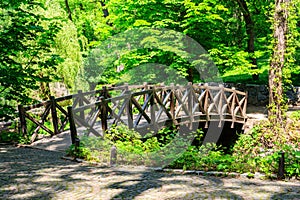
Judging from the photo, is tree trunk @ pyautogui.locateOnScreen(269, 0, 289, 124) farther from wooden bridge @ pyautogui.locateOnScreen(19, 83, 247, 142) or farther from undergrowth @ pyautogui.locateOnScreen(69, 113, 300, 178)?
wooden bridge @ pyautogui.locateOnScreen(19, 83, 247, 142)

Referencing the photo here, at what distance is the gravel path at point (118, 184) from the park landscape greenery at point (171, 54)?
2.77ft

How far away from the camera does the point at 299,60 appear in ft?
57.4

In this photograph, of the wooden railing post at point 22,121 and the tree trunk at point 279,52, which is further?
the tree trunk at point 279,52

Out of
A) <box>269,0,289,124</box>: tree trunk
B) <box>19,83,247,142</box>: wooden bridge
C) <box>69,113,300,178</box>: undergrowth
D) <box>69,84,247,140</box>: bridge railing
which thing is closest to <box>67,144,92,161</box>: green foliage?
<box>69,113,300,178</box>: undergrowth

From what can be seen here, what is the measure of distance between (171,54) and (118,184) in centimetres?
985

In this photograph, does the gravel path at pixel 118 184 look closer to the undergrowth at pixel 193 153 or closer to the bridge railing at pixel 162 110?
the undergrowth at pixel 193 153

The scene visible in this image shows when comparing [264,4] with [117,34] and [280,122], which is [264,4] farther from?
[280,122]

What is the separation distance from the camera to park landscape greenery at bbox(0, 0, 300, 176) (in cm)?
817

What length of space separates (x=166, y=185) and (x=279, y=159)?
2242mm

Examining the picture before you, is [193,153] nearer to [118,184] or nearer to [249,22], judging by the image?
[118,184]

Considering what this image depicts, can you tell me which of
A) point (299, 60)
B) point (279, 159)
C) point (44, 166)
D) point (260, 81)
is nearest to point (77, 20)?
point (260, 81)

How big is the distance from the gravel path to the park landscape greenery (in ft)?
2.77

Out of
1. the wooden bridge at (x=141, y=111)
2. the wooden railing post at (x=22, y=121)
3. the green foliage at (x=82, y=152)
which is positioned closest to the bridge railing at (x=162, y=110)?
the wooden bridge at (x=141, y=111)

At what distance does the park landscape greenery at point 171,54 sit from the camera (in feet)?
26.8
